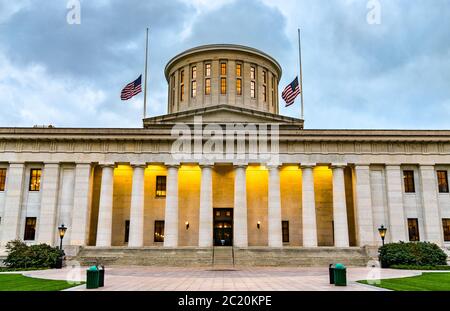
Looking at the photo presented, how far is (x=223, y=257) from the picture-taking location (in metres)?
35.4

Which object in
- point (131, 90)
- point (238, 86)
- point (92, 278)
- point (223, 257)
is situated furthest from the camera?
point (238, 86)

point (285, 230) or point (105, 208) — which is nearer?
point (105, 208)

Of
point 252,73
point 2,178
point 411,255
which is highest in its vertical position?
point 252,73

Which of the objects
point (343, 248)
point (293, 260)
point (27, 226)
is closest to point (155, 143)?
point (27, 226)

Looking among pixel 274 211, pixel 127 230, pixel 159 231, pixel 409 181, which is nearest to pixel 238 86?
pixel 274 211

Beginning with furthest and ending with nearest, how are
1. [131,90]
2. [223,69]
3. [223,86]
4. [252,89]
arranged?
[252,89], [223,69], [223,86], [131,90]

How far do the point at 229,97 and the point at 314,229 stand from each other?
2059 cm

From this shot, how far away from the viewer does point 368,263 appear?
34031 mm

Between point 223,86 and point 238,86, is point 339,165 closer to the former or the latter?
point 238,86

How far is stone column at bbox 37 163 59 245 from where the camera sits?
3816 cm

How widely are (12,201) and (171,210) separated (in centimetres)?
1469

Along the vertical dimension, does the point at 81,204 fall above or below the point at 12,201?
below

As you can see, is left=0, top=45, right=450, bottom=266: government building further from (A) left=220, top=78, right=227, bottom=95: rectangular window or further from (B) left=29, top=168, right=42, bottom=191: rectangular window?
(A) left=220, top=78, right=227, bottom=95: rectangular window
